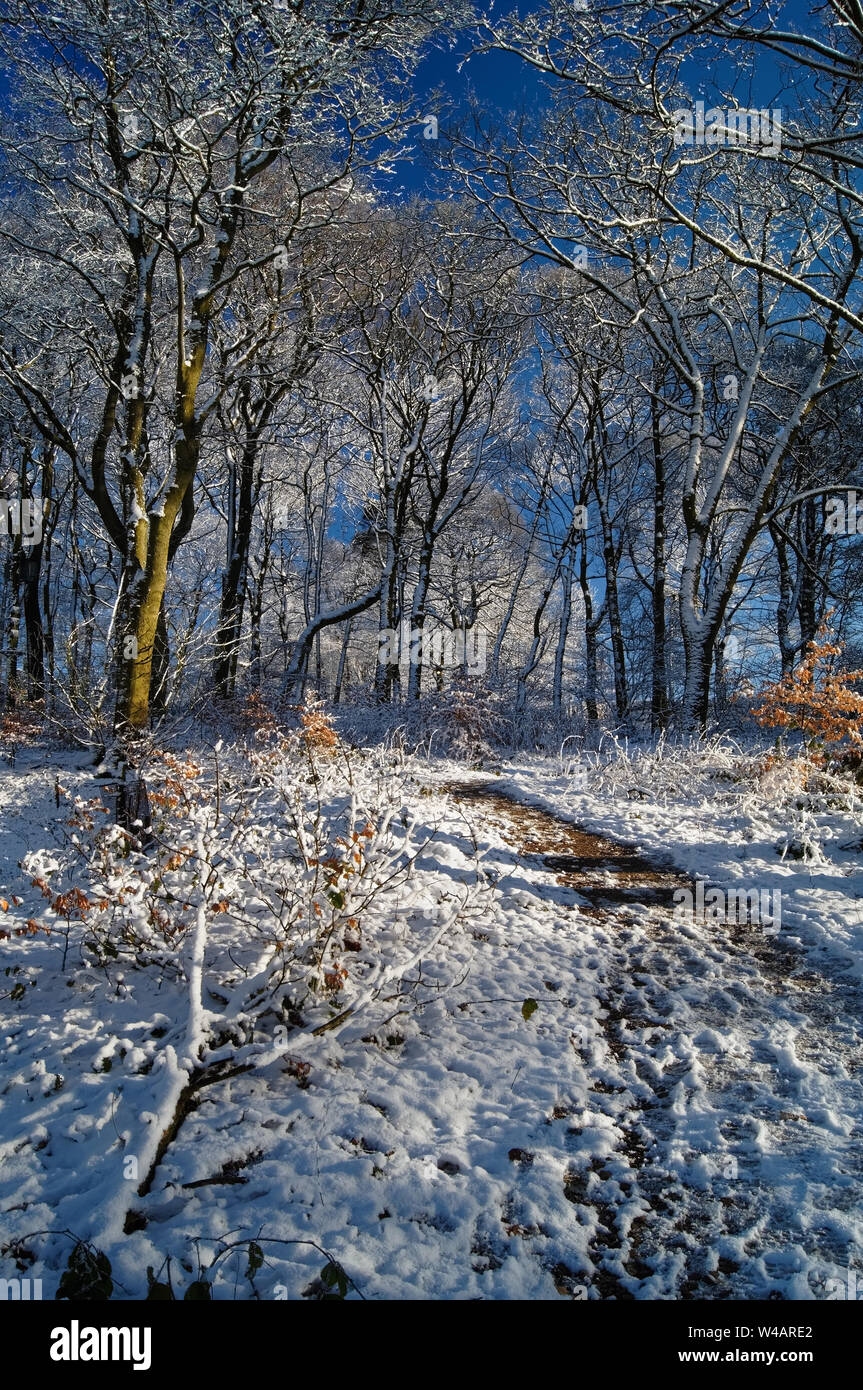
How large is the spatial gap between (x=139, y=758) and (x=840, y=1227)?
5.26 meters

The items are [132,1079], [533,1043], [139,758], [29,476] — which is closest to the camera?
[132,1079]

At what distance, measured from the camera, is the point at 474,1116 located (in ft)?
8.48

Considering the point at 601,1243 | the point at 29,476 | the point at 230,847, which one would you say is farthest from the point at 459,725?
the point at 29,476

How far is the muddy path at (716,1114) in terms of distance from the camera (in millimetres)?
1946

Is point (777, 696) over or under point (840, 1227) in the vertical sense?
over

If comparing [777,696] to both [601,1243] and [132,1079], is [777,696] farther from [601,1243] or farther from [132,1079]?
[132,1079]

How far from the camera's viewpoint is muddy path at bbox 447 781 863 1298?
195cm

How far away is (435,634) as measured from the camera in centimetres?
1927

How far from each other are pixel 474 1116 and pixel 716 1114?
0.95m

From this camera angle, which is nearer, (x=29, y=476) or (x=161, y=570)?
(x=161, y=570)

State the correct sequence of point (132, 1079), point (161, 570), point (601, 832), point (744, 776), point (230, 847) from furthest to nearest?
point (744, 776) → point (601, 832) → point (161, 570) → point (230, 847) → point (132, 1079)

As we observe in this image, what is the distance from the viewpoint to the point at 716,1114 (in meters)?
2.54

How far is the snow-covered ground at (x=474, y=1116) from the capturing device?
1.93m

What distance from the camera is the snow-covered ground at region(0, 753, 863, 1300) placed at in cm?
193
